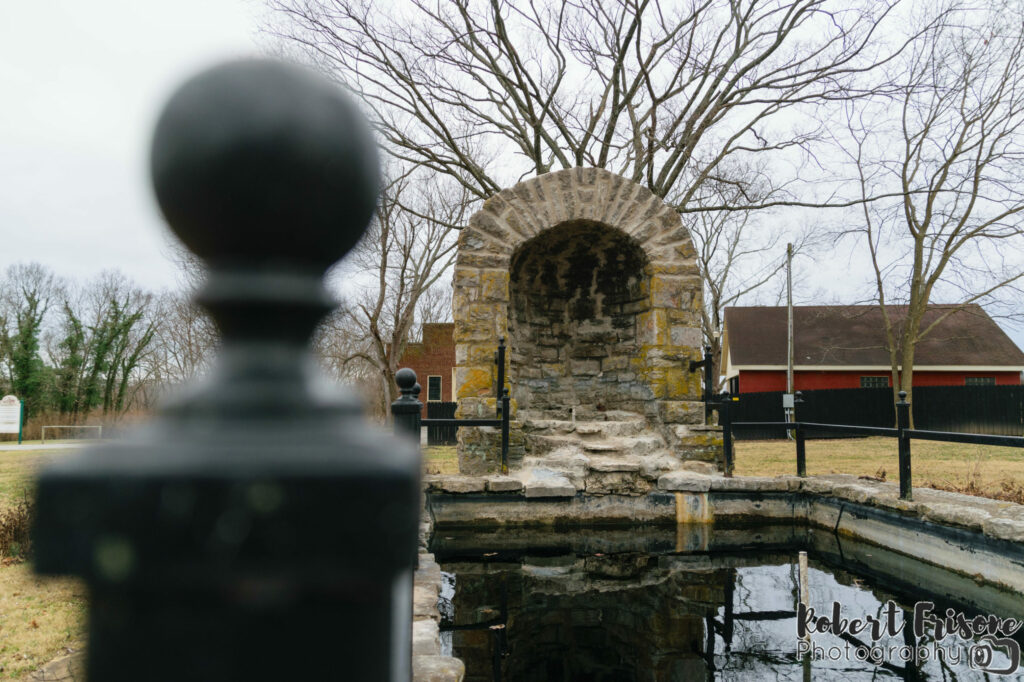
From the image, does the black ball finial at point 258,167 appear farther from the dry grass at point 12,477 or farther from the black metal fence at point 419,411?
the black metal fence at point 419,411

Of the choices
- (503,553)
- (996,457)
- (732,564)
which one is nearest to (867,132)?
(996,457)

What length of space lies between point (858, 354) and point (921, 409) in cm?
593

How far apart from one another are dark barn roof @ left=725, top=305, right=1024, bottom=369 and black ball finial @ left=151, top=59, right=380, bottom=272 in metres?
24.1

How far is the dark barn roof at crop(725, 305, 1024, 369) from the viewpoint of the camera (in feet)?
74.6

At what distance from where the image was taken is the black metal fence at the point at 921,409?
1614 centimetres

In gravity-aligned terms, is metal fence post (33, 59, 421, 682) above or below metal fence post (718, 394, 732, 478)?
above

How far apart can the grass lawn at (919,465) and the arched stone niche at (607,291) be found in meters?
1.75

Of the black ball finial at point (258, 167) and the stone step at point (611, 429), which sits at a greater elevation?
the black ball finial at point (258, 167)

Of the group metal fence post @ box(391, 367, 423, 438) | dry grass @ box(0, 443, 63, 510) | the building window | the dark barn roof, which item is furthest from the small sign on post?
the dark barn roof

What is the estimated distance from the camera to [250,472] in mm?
375

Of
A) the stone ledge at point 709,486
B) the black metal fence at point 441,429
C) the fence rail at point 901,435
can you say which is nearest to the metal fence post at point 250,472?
the fence rail at point 901,435

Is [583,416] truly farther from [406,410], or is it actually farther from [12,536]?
[12,536]

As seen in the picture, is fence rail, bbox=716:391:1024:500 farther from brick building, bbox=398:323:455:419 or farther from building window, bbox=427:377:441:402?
building window, bbox=427:377:441:402

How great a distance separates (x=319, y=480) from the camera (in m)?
0.38
